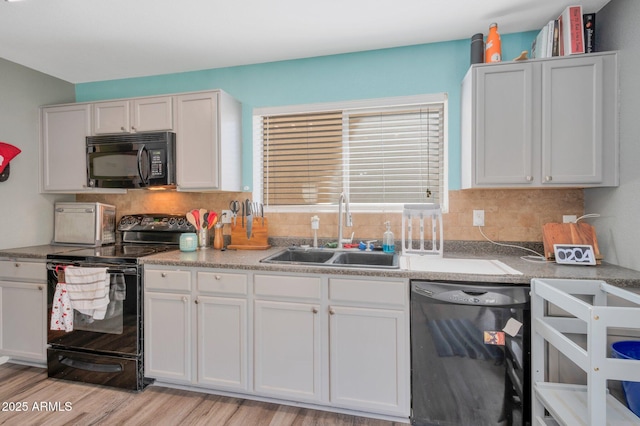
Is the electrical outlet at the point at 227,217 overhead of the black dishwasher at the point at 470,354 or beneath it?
overhead

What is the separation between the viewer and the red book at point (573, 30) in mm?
1979

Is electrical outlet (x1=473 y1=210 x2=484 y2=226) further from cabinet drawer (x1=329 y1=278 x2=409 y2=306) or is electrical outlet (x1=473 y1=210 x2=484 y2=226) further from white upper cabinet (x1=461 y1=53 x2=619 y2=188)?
cabinet drawer (x1=329 y1=278 x2=409 y2=306)

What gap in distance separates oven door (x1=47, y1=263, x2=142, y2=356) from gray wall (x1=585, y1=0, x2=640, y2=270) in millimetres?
3012

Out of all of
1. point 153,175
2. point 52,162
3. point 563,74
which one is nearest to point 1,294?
point 52,162

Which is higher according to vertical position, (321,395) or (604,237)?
(604,237)

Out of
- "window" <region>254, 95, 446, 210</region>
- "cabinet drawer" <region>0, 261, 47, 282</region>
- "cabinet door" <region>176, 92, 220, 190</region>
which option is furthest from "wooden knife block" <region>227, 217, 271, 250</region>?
"cabinet drawer" <region>0, 261, 47, 282</region>

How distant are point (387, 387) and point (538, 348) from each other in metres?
0.83

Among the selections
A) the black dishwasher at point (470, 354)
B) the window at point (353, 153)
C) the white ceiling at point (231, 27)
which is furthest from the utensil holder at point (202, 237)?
the black dishwasher at point (470, 354)

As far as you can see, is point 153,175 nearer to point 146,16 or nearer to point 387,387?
point 146,16

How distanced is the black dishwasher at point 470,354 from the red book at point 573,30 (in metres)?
1.51

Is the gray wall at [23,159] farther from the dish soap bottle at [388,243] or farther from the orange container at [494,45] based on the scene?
the orange container at [494,45]

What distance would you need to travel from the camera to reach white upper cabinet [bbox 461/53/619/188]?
1973mm

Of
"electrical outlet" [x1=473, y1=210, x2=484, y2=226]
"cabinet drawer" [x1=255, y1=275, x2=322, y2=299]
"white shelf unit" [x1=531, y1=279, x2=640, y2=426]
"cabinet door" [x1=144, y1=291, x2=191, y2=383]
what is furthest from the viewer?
"electrical outlet" [x1=473, y1=210, x2=484, y2=226]

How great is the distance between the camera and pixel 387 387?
6.27 feet
